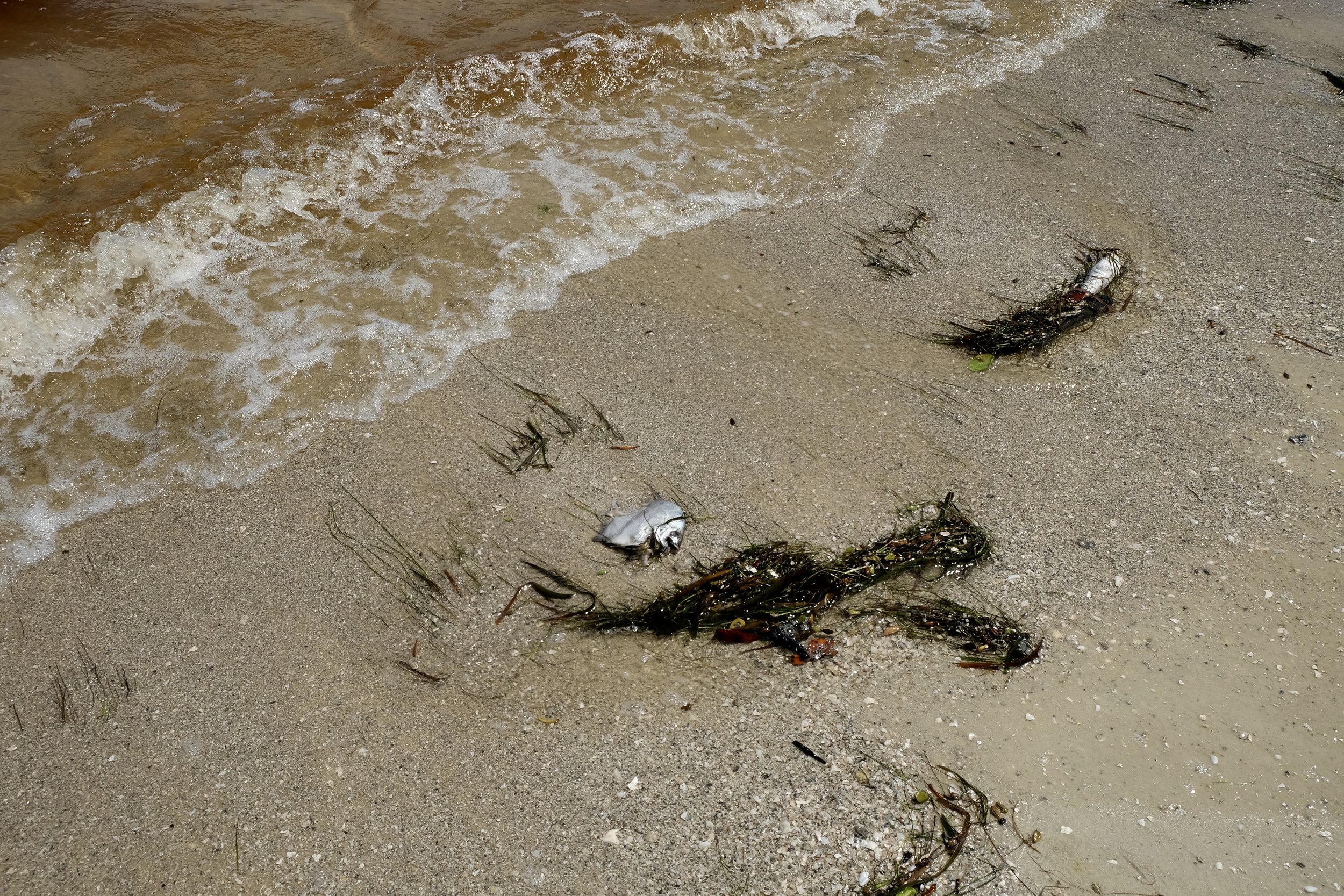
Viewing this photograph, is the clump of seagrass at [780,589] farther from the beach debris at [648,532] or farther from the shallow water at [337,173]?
the shallow water at [337,173]

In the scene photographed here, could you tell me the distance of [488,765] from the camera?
2506 millimetres

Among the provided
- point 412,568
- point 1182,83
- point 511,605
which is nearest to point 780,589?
point 511,605

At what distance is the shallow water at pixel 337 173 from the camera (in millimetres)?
3734

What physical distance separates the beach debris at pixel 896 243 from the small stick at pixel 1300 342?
5.22 ft

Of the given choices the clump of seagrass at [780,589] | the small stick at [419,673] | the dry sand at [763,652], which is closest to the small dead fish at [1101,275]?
the dry sand at [763,652]

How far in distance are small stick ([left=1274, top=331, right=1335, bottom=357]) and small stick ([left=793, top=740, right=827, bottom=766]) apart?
3.10 metres

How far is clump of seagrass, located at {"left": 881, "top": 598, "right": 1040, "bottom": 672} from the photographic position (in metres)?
2.73

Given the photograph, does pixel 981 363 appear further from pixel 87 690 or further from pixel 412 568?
pixel 87 690

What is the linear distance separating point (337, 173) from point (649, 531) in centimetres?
331

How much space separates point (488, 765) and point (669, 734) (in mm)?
551

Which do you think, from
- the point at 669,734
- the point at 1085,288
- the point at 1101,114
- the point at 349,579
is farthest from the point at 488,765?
the point at 1101,114

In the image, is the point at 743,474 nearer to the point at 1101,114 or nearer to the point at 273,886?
the point at 273,886

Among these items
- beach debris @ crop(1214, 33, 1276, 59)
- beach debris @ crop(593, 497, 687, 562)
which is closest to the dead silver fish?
beach debris @ crop(593, 497, 687, 562)

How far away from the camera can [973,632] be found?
2.81 meters
